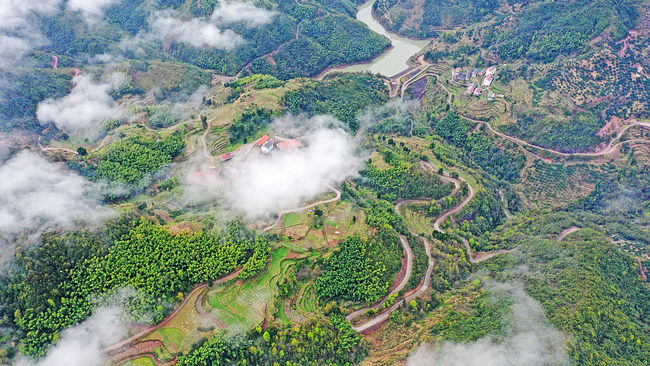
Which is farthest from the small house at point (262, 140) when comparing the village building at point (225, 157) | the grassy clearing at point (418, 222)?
the grassy clearing at point (418, 222)

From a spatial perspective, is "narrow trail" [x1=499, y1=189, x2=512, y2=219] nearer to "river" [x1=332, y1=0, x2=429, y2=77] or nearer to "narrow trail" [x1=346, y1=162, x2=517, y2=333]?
"narrow trail" [x1=346, y1=162, x2=517, y2=333]

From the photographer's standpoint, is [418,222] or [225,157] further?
[225,157]

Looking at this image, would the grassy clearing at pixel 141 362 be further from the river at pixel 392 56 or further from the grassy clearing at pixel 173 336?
the river at pixel 392 56

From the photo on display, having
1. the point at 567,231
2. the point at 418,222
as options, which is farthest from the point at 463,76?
the point at 418,222

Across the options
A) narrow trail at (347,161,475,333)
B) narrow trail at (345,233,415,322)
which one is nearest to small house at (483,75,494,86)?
narrow trail at (347,161,475,333)

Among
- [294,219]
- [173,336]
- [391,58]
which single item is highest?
[391,58]

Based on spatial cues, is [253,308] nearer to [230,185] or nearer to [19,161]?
[230,185]

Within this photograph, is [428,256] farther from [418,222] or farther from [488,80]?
[488,80]

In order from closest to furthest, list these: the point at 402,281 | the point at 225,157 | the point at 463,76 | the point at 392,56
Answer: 1. the point at 402,281
2. the point at 225,157
3. the point at 463,76
4. the point at 392,56

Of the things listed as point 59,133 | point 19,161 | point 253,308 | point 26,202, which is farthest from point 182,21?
point 253,308
